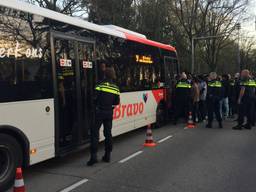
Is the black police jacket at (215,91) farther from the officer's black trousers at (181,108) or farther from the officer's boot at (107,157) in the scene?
the officer's boot at (107,157)

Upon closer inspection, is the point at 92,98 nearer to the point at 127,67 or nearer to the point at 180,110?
the point at 127,67

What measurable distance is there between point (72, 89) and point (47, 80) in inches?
33.6

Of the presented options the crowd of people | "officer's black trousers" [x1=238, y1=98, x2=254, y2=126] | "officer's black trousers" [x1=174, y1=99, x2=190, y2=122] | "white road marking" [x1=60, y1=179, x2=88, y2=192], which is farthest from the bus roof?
"officer's black trousers" [x1=238, y1=98, x2=254, y2=126]

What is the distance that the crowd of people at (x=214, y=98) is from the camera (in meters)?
13.4

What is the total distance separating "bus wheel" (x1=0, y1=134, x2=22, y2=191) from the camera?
603 centimetres

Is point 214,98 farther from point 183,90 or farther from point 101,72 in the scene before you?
point 101,72

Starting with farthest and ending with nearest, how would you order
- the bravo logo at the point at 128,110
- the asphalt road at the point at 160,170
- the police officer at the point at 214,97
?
the police officer at the point at 214,97
the bravo logo at the point at 128,110
the asphalt road at the point at 160,170

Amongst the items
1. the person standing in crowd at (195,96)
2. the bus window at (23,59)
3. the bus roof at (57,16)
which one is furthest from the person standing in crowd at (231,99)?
the bus window at (23,59)

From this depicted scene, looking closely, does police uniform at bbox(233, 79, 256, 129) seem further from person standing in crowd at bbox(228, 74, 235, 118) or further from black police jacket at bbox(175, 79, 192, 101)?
person standing in crowd at bbox(228, 74, 235, 118)

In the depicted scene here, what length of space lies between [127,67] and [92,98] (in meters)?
2.58

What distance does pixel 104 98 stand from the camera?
781 centimetres

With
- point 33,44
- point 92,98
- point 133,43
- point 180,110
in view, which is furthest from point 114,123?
point 180,110

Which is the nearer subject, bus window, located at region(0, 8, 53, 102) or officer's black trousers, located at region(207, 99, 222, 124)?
bus window, located at region(0, 8, 53, 102)

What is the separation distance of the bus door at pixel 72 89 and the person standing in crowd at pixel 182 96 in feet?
21.8
